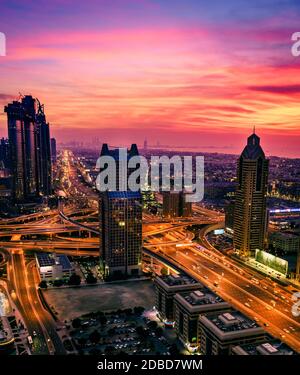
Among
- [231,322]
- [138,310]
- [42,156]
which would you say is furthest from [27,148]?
[231,322]

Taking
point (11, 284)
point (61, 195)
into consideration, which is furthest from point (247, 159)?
point (61, 195)

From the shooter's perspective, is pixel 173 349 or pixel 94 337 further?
pixel 94 337

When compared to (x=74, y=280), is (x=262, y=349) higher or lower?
higher

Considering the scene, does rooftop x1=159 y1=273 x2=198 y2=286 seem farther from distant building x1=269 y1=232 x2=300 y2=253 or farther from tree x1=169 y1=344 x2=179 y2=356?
distant building x1=269 y1=232 x2=300 y2=253

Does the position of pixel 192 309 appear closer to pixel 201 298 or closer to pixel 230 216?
pixel 201 298

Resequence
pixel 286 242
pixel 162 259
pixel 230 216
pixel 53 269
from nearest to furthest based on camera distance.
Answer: pixel 53 269 < pixel 162 259 < pixel 286 242 < pixel 230 216

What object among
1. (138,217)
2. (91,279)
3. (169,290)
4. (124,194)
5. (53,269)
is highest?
(124,194)

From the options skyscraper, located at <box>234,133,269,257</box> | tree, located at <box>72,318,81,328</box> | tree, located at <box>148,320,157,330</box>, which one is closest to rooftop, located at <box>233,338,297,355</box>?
tree, located at <box>148,320,157,330</box>
